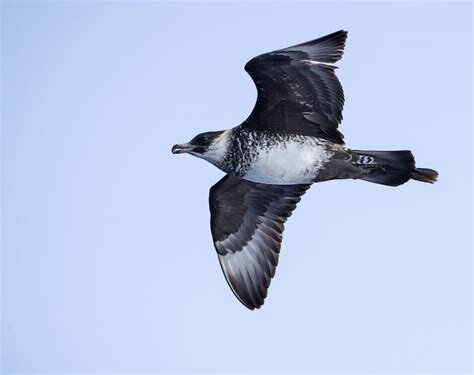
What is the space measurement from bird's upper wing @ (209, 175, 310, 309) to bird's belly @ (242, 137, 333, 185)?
846 mm

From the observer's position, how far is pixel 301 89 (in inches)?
367

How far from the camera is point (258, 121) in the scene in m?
9.38

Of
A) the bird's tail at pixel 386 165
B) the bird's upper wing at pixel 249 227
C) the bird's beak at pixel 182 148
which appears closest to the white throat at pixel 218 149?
the bird's beak at pixel 182 148

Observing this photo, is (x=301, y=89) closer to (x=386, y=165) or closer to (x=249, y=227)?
(x=386, y=165)

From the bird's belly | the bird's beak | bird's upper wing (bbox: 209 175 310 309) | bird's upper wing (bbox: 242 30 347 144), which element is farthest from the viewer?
bird's upper wing (bbox: 209 175 310 309)

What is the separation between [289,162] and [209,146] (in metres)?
0.77

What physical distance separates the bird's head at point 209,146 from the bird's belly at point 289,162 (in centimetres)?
30

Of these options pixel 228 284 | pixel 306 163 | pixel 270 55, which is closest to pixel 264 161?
pixel 306 163

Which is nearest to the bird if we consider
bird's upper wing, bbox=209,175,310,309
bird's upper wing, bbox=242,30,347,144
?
bird's upper wing, bbox=242,30,347,144

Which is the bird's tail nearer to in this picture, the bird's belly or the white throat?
the bird's belly

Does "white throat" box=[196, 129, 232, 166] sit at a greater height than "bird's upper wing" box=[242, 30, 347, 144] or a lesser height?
lesser

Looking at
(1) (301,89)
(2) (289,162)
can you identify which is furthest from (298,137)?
(1) (301,89)

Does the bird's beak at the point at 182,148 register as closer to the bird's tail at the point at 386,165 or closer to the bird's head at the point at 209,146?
the bird's head at the point at 209,146

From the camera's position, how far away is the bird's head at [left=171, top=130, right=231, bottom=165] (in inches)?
365
